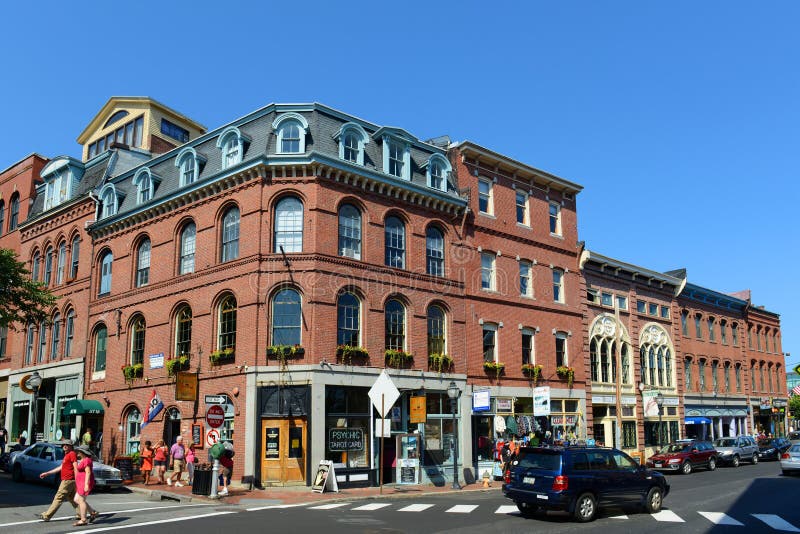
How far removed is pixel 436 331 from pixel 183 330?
33.8 ft

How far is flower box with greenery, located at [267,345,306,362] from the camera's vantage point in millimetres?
25547

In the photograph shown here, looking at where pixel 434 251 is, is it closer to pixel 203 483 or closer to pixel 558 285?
pixel 558 285

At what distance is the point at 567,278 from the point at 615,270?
4863 mm

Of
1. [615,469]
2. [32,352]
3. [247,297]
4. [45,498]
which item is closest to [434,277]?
[247,297]

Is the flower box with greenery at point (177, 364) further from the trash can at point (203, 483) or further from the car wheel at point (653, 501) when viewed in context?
the car wheel at point (653, 501)

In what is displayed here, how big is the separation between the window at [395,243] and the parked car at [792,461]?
17.2 m

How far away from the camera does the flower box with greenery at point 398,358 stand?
90.7ft

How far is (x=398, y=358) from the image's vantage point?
27844mm

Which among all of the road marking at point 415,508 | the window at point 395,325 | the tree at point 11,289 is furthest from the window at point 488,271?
the tree at point 11,289

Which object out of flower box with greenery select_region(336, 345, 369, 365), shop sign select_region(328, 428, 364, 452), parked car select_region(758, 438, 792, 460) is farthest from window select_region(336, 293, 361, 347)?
parked car select_region(758, 438, 792, 460)

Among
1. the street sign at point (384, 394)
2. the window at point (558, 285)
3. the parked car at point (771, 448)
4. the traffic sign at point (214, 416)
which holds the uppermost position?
the window at point (558, 285)

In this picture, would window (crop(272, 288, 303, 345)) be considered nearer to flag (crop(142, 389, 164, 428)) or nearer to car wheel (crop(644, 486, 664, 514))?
flag (crop(142, 389, 164, 428))

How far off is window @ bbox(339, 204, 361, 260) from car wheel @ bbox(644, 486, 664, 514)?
13.9 m

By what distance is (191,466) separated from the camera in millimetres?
25156
